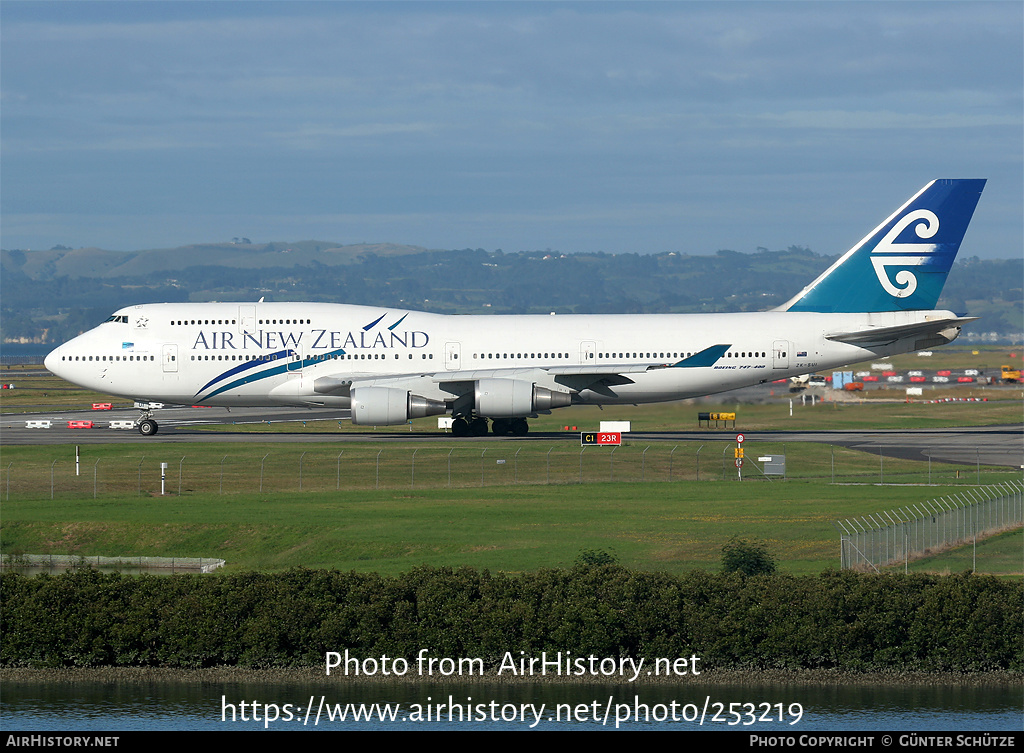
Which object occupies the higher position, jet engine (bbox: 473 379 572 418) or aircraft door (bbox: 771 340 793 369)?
aircraft door (bbox: 771 340 793 369)

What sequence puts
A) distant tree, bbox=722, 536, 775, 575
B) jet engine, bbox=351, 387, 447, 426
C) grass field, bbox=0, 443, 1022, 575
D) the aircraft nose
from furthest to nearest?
the aircraft nose
jet engine, bbox=351, 387, 447, 426
grass field, bbox=0, 443, 1022, 575
distant tree, bbox=722, 536, 775, 575

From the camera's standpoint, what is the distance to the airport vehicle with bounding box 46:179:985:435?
61.5 meters

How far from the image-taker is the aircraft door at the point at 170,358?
6288 cm

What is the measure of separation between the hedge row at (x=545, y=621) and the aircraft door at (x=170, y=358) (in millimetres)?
30780

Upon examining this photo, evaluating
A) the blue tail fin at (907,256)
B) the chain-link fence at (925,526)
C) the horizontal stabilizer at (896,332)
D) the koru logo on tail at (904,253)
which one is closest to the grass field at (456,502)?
the chain-link fence at (925,526)

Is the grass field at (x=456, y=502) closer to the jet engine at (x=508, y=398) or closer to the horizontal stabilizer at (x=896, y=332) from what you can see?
the jet engine at (x=508, y=398)

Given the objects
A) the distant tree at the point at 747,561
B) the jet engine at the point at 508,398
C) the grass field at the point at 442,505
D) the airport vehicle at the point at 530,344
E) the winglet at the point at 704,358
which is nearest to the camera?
the distant tree at the point at 747,561

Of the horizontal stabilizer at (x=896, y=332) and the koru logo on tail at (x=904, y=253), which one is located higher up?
the koru logo on tail at (x=904, y=253)

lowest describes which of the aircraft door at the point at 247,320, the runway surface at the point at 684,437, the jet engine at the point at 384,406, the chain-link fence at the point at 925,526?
the chain-link fence at the point at 925,526

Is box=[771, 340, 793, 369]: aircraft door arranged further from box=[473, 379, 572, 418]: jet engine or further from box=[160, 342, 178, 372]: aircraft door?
box=[160, 342, 178, 372]: aircraft door

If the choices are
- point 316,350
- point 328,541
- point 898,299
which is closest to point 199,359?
point 316,350

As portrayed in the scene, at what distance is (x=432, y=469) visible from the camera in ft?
172

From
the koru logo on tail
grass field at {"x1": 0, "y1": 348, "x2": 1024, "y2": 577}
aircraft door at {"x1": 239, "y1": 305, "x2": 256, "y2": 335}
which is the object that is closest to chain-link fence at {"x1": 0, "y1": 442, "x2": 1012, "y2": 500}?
grass field at {"x1": 0, "y1": 348, "x2": 1024, "y2": 577}

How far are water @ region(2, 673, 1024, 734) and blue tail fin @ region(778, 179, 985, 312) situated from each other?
122 ft
